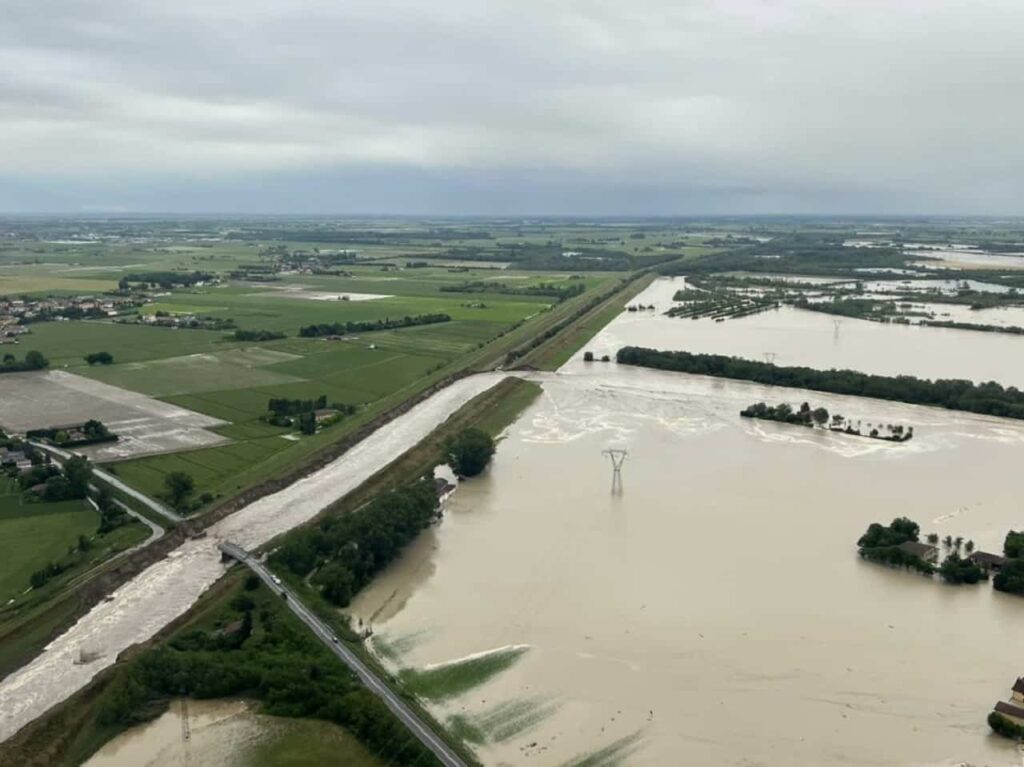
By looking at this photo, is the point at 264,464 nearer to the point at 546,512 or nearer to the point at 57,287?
the point at 546,512

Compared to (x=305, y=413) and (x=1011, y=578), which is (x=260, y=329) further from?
(x=1011, y=578)

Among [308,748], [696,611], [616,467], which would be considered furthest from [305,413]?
[308,748]

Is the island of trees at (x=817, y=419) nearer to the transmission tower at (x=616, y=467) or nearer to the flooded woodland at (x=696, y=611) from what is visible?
the flooded woodland at (x=696, y=611)

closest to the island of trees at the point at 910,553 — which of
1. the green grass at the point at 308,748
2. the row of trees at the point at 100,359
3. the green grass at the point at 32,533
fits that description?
the green grass at the point at 308,748

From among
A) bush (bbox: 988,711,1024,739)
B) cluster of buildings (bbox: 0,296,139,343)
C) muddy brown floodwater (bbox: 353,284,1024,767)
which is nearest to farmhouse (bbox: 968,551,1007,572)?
muddy brown floodwater (bbox: 353,284,1024,767)

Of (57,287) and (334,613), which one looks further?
(57,287)

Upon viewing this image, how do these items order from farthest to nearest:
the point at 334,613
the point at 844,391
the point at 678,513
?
the point at 844,391 < the point at 678,513 < the point at 334,613

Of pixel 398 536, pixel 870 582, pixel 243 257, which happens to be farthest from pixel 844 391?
pixel 243 257
